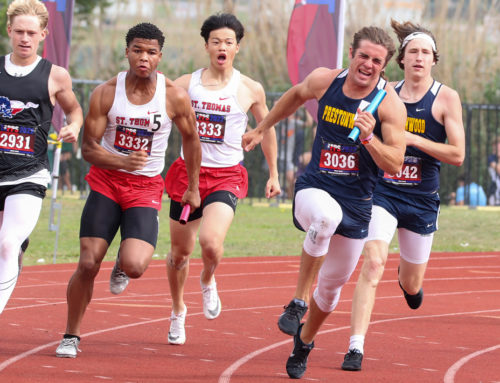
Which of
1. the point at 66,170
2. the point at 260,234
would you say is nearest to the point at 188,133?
the point at 260,234

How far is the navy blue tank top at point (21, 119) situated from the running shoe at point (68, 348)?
1116 millimetres

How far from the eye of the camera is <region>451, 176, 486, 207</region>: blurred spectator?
22.7 meters

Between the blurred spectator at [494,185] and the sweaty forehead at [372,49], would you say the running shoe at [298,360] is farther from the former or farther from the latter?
the blurred spectator at [494,185]

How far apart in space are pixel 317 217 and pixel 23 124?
198 cm

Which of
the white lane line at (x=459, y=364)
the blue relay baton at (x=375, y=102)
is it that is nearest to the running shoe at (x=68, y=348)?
the blue relay baton at (x=375, y=102)

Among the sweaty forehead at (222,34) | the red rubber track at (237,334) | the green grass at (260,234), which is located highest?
the sweaty forehead at (222,34)

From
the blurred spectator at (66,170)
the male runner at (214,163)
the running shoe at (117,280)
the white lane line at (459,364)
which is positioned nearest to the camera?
the white lane line at (459,364)

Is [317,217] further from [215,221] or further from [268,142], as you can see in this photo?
[268,142]

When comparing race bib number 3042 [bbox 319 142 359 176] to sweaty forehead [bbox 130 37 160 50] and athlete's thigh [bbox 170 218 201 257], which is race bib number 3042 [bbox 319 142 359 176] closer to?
sweaty forehead [bbox 130 37 160 50]

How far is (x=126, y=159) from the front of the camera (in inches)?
276

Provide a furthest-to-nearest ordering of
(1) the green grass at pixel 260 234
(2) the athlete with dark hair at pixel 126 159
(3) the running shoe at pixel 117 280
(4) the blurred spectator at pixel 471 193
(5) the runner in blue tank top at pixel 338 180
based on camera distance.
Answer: (4) the blurred spectator at pixel 471 193 → (1) the green grass at pixel 260 234 → (3) the running shoe at pixel 117 280 → (2) the athlete with dark hair at pixel 126 159 → (5) the runner in blue tank top at pixel 338 180

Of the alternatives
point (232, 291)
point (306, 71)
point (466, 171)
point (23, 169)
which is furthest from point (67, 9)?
point (466, 171)

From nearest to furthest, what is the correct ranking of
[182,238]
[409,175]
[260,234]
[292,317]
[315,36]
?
[292,317] < [409,175] < [182,238] < [315,36] < [260,234]

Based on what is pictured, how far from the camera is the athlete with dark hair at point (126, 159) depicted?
7.04 m
